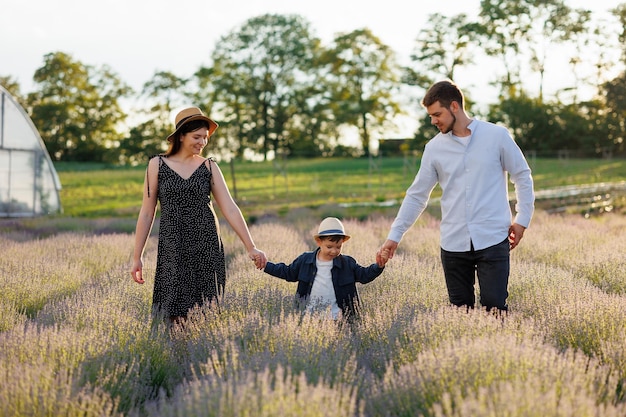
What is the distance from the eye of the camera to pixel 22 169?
19094 millimetres

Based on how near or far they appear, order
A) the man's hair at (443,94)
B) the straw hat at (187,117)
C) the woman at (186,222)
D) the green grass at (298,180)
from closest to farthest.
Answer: the man's hair at (443,94), the straw hat at (187,117), the woman at (186,222), the green grass at (298,180)

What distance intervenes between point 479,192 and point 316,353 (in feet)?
4.52

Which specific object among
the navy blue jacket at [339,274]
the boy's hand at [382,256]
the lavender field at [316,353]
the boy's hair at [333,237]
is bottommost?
the lavender field at [316,353]

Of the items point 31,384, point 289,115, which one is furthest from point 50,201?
point 289,115

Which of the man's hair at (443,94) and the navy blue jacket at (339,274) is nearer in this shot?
the man's hair at (443,94)

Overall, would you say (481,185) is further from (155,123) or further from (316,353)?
(155,123)

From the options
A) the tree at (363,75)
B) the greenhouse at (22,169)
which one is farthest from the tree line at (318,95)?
the greenhouse at (22,169)

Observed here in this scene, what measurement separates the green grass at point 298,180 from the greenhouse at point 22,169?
1.97 meters

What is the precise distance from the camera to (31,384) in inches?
117

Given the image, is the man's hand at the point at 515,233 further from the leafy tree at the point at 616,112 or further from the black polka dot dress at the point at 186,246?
the leafy tree at the point at 616,112

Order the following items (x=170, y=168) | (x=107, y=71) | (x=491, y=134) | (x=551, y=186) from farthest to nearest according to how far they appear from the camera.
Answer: (x=107, y=71)
(x=551, y=186)
(x=170, y=168)
(x=491, y=134)

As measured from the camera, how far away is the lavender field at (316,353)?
107 inches

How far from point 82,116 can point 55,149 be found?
2.31 metres

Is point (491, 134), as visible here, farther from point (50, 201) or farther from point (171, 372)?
point (50, 201)
